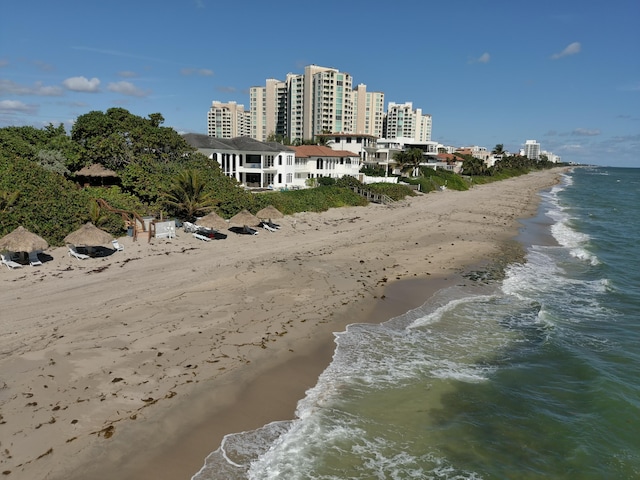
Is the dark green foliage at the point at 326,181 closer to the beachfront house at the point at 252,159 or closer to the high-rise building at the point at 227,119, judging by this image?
the beachfront house at the point at 252,159

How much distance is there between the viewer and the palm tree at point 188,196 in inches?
1196

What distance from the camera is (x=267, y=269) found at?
21.6 metres

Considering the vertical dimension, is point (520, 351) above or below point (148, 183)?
below

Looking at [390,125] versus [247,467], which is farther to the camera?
[390,125]

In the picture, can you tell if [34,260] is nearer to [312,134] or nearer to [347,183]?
[347,183]

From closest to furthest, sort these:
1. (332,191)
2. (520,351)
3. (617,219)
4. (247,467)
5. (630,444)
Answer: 1. (247,467)
2. (630,444)
3. (520,351)
4. (332,191)
5. (617,219)

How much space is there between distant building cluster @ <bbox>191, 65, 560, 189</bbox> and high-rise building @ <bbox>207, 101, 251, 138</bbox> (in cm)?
37

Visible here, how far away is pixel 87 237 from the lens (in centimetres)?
2159

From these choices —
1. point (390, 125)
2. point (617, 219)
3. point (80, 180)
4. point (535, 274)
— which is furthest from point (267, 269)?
point (390, 125)

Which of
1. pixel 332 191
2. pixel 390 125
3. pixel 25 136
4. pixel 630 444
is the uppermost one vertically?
pixel 390 125

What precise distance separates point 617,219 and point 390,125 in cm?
13844

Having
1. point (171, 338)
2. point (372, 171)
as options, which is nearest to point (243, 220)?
point (171, 338)

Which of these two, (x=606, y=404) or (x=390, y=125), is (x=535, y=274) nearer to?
(x=606, y=404)

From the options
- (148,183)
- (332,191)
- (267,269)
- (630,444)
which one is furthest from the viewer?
(332,191)
